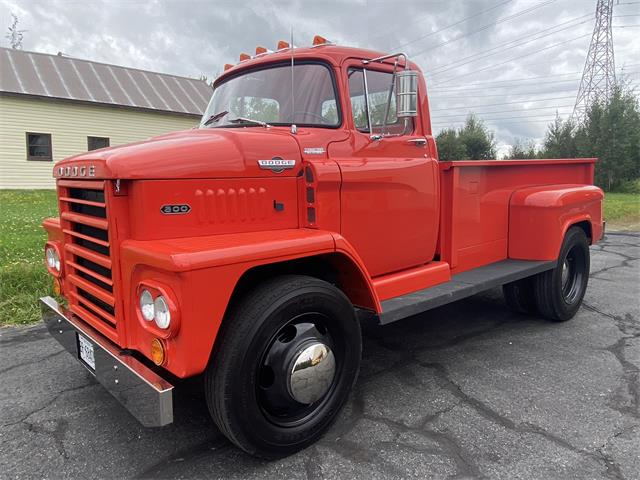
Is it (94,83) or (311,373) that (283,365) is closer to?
(311,373)

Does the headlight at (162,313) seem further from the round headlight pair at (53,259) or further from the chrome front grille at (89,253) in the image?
the round headlight pair at (53,259)

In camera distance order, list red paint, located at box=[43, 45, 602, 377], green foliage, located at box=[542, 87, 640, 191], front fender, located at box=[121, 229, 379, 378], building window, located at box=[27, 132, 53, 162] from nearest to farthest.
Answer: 1. front fender, located at box=[121, 229, 379, 378]
2. red paint, located at box=[43, 45, 602, 377]
3. building window, located at box=[27, 132, 53, 162]
4. green foliage, located at box=[542, 87, 640, 191]

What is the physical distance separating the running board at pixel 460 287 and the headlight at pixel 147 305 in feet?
4.80

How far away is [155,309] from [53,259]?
63.0 inches

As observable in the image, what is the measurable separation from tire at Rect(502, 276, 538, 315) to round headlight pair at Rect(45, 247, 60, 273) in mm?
4160

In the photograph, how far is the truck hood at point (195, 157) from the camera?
8.11ft

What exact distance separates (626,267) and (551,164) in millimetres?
3684

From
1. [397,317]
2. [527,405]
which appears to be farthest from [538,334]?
[397,317]

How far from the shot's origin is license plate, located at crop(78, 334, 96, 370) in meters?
2.75

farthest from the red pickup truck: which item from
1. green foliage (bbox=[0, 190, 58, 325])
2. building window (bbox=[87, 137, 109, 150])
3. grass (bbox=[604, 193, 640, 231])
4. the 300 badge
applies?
building window (bbox=[87, 137, 109, 150])

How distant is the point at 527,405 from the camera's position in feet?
10.7

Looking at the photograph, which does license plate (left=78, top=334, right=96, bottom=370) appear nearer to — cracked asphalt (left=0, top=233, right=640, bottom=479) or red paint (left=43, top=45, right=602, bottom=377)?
red paint (left=43, top=45, right=602, bottom=377)

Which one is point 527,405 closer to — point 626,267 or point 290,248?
point 290,248

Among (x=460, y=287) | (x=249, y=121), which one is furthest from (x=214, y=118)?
(x=460, y=287)
